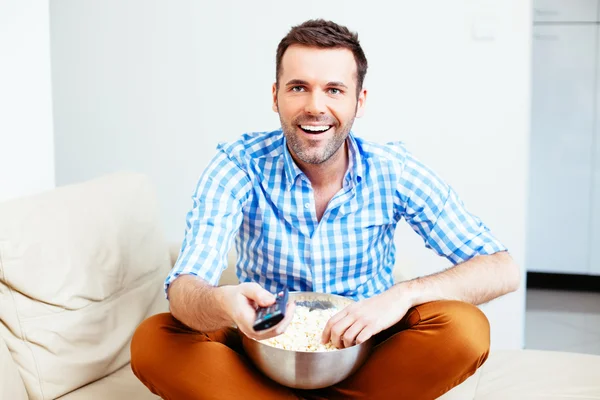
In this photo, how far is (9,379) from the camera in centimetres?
170

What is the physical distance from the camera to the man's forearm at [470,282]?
1817 mm

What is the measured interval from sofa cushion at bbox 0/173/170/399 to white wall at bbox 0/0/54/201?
21cm

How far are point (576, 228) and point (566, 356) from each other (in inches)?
74.0

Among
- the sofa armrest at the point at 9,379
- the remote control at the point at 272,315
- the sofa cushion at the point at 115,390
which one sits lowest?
the sofa cushion at the point at 115,390

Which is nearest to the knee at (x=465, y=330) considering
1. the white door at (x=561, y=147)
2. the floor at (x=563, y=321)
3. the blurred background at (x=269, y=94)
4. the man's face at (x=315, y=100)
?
the man's face at (x=315, y=100)

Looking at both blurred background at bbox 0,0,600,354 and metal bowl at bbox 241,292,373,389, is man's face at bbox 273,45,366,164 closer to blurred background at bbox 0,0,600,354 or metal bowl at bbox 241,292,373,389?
metal bowl at bbox 241,292,373,389

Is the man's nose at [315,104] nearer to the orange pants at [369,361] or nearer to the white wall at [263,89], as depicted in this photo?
the orange pants at [369,361]

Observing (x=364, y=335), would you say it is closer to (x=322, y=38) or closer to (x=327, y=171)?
(x=327, y=171)

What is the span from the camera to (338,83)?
196cm

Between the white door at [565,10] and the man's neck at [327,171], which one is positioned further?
the white door at [565,10]

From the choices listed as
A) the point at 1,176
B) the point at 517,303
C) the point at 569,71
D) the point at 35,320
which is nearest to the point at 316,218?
the point at 35,320

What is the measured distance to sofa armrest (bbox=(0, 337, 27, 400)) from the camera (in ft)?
5.49

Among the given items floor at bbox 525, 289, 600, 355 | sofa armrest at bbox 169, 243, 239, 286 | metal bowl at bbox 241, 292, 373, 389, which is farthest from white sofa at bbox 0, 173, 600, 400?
floor at bbox 525, 289, 600, 355

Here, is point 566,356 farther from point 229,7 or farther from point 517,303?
point 229,7
